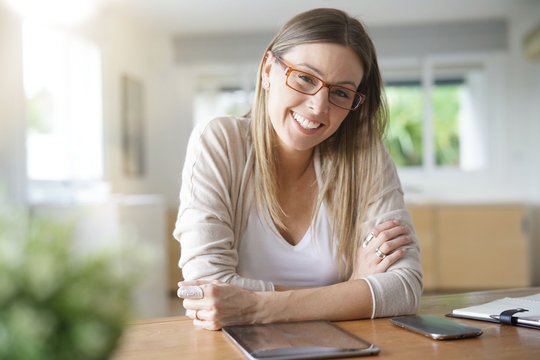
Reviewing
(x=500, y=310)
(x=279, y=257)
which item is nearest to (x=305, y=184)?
(x=279, y=257)

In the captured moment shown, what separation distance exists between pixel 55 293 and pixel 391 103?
6270mm

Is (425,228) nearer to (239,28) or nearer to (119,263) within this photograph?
(239,28)

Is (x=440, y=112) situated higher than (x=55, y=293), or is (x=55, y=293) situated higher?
(x=440, y=112)

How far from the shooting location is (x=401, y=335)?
1036 millimetres

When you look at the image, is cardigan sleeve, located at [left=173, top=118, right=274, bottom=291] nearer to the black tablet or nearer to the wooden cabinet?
the black tablet

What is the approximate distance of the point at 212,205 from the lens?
4.61ft

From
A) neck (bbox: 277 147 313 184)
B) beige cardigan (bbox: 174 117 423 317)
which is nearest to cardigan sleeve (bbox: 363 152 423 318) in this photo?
beige cardigan (bbox: 174 117 423 317)


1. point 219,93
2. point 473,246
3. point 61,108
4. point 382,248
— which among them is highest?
point 219,93

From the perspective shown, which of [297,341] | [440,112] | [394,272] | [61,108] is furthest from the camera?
[440,112]

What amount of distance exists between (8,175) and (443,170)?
14.5 ft

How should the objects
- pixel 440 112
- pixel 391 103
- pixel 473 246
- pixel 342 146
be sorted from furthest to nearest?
pixel 391 103
pixel 440 112
pixel 473 246
pixel 342 146

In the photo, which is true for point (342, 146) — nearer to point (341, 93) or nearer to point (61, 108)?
point (341, 93)

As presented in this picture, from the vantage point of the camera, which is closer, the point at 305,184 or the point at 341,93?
the point at 341,93

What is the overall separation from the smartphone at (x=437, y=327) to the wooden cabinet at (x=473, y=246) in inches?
179
